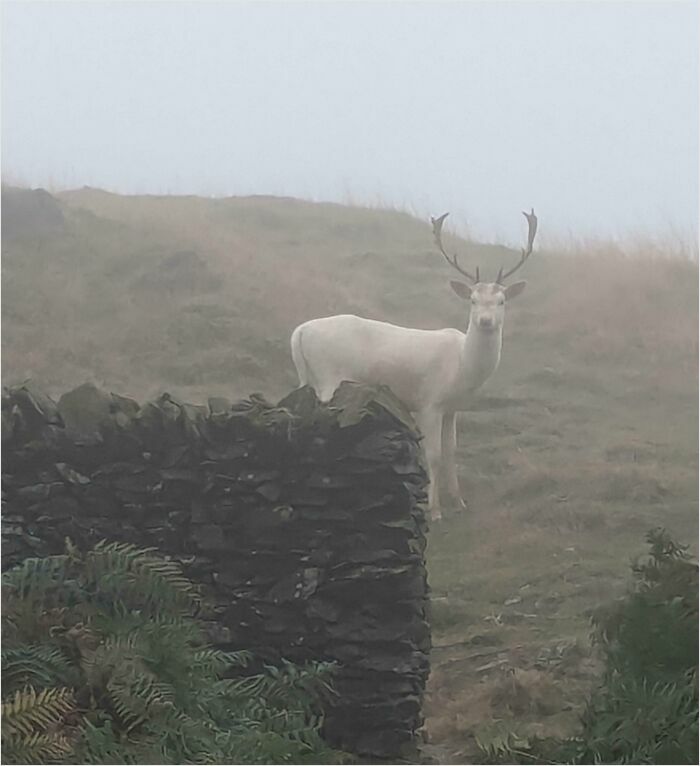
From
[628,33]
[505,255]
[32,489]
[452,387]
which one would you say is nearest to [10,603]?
[32,489]

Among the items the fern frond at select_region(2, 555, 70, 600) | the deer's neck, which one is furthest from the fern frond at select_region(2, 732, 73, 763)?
the deer's neck

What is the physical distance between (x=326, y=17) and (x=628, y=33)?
69cm

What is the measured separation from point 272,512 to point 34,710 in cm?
64

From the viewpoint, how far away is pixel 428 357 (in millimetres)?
2723

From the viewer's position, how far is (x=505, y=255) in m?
2.75

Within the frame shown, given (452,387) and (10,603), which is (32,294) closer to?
(10,603)

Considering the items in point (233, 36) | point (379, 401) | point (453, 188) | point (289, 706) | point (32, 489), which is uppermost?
point (233, 36)

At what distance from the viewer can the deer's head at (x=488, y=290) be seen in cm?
270

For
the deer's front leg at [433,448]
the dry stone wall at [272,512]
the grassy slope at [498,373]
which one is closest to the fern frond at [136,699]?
the dry stone wall at [272,512]

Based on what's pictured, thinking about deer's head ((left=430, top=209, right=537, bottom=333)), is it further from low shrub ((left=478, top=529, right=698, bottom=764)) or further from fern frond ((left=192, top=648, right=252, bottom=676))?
fern frond ((left=192, top=648, right=252, bottom=676))

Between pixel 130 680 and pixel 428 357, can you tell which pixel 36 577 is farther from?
pixel 428 357

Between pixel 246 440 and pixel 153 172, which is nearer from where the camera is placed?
pixel 246 440

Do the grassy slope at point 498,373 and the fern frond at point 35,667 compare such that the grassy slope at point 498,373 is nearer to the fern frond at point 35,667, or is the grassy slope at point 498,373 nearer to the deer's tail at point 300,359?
the deer's tail at point 300,359

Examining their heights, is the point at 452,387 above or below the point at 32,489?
above
